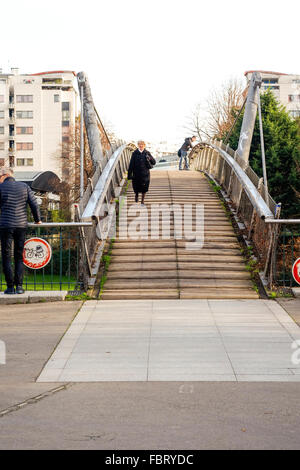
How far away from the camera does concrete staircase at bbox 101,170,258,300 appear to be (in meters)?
10.5

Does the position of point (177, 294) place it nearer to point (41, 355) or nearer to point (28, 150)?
point (41, 355)

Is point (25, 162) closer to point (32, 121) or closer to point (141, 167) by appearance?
point (32, 121)

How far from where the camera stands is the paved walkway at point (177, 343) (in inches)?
241

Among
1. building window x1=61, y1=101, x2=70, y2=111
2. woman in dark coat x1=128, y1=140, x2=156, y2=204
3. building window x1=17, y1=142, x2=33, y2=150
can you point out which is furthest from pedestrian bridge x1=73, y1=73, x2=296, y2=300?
building window x1=17, y1=142, x2=33, y2=150

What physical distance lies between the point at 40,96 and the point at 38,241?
90.2 meters

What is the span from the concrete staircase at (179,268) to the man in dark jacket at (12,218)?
1468 millimetres

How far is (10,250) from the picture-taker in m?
10.0

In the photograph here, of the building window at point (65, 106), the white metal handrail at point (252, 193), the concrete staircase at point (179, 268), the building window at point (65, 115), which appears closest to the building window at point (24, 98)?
the building window at point (65, 106)

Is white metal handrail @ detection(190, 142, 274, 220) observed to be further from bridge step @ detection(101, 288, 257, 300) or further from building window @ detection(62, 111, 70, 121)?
building window @ detection(62, 111, 70, 121)

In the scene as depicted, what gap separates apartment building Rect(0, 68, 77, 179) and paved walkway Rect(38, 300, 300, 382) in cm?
8923

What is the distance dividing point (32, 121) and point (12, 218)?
90.0m

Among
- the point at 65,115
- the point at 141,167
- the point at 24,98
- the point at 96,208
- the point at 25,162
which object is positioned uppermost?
the point at 24,98

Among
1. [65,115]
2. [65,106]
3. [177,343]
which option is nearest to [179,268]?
[177,343]
